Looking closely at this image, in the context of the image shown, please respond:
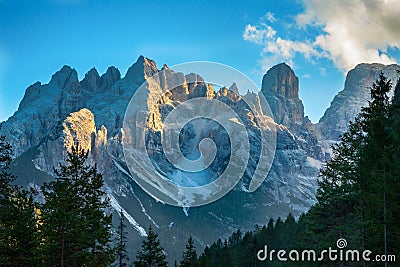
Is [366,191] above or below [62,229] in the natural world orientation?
above

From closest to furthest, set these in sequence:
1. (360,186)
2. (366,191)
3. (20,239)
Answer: (366,191)
(20,239)
(360,186)

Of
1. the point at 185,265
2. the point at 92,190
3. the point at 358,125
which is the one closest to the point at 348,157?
the point at 358,125

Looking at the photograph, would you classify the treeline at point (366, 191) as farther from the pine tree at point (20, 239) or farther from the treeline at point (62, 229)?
the pine tree at point (20, 239)

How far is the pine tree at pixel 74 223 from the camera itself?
3447 centimetres

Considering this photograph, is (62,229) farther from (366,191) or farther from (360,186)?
(360,186)

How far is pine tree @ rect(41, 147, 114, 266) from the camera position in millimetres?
34469

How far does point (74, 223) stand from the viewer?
34656 millimetres

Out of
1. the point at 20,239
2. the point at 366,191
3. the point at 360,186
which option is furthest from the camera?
the point at 360,186

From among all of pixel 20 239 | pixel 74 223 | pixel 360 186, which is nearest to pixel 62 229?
pixel 74 223

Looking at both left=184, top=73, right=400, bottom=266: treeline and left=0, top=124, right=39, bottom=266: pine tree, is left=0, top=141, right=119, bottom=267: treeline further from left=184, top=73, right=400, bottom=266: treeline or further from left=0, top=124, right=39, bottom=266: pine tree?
left=184, top=73, right=400, bottom=266: treeline

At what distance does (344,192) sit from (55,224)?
22.1 m

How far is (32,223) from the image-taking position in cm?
3756

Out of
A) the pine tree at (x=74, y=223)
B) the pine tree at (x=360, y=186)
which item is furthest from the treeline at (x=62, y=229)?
the pine tree at (x=360, y=186)

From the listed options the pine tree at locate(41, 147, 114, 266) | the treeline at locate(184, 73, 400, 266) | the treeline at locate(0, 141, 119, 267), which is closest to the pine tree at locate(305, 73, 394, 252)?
the treeline at locate(184, 73, 400, 266)
